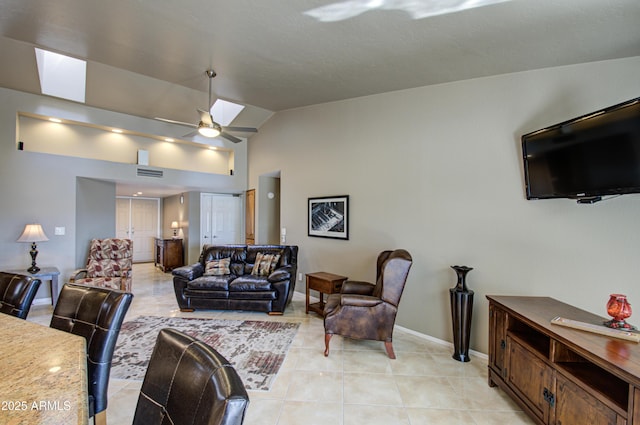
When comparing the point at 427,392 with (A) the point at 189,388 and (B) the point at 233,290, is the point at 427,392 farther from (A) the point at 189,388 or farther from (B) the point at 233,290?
(B) the point at 233,290

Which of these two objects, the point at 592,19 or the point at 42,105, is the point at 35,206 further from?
the point at 592,19

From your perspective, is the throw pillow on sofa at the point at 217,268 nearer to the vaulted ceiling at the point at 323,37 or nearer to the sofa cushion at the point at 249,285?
the sofa cushion at the point at 249,285

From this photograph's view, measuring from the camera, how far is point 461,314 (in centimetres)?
285

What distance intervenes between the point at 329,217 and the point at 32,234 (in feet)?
14.5

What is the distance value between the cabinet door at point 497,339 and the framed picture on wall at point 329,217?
7.33 ft

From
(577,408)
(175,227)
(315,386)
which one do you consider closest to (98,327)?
(315,386)

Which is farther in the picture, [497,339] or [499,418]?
[497,339]

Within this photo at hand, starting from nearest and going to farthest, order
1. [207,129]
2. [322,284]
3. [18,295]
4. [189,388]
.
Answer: [189,388] → [18,295] → [207,129] → [322,284]

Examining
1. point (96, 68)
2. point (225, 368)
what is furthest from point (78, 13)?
point (225, 368)

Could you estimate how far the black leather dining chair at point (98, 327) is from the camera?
4.56ft

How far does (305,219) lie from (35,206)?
4314 mm

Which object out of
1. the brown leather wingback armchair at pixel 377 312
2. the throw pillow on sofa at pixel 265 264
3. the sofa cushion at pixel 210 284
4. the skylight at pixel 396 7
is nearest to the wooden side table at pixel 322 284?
the throw pillow on sofa at pixel 265 264

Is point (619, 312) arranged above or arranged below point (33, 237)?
below

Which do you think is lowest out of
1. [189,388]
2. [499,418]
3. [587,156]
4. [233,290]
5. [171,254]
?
[499,418]
